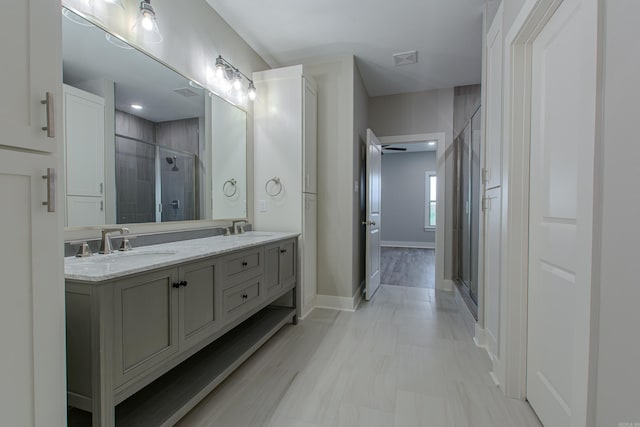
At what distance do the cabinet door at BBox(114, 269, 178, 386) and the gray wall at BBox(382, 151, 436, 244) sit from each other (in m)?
7.26

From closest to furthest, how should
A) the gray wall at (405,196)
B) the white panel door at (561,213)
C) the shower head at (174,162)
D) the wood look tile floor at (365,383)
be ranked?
1. the white panel door at (561,213)
2. the wood look tile floor at (365,383)
3. the shower head at (174,162)
4. the gray wall at (405,196)

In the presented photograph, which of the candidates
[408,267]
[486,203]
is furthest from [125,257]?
[408,267]

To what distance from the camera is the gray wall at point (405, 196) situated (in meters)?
7.73

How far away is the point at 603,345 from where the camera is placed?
0.78m

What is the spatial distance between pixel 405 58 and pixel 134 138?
8.87 ft

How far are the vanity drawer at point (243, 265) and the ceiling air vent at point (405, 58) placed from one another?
2.48 meters

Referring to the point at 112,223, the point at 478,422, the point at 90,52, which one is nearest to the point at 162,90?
the point at 90,52

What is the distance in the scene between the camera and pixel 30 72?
789mm

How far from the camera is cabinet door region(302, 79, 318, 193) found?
2754mm

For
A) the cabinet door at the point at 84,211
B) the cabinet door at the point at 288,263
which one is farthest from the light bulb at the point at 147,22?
the cabinet door at the point at 288,263

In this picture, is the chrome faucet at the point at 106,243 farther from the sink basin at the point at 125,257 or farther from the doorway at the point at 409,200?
the doorway at the point at 409,200

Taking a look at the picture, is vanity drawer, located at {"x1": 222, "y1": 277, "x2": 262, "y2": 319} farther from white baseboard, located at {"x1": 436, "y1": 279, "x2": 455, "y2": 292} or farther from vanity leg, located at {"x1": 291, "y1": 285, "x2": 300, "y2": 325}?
white baseboard, located at {"x1": 436, "y1": 279, "x2": 455, "y2": 292}

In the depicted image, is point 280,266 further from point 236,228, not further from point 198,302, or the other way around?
point 198,302

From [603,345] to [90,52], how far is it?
2.37 m
